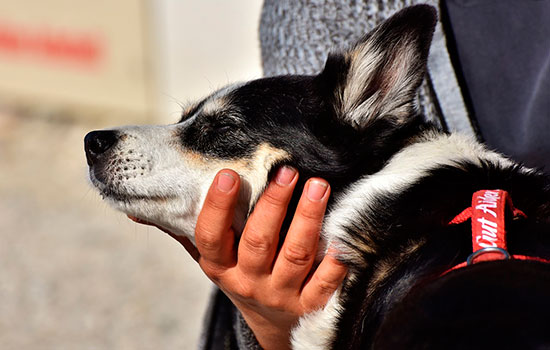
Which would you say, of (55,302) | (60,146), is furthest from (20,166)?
(55,302)

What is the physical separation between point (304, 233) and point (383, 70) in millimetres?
476

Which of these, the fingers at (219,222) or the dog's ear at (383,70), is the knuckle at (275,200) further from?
the dog's ear at (383,70)

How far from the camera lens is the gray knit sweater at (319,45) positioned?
6.18 feet

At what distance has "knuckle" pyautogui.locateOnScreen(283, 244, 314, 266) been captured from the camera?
5.31ft

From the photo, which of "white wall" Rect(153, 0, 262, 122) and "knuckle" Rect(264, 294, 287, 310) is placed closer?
"knuckle" Rect(264, 294, 287, 310)

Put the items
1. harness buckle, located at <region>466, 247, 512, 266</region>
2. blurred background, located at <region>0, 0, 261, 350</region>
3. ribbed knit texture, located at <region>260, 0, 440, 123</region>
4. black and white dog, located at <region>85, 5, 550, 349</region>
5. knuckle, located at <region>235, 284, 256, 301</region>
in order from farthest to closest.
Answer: blurred background, located at <region>0, 0, 261, 350</region> < ribbed knit texture, located at <region>260, 0, 440, 123</region> < knuckle, located at <region>235, 284, 256, 301</region> < black and white dog, located at <region>85, 5, 550, 349</region> < harness buckle, located at <region>466, 247, 512, 266</region>

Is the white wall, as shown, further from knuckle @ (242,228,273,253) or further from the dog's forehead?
knuckle @ (242,228,273,253)

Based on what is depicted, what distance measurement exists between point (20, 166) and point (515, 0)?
4714 millimetres

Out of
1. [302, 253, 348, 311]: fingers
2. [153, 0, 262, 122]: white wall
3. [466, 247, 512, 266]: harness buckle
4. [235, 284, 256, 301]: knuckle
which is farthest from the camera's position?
[153, 0, 262, 122]: white wall

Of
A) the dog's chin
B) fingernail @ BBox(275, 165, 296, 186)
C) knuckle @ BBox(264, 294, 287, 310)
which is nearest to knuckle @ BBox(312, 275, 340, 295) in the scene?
knuckle @ BBox(264, 294, 287, 310)

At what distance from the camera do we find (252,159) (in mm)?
1777

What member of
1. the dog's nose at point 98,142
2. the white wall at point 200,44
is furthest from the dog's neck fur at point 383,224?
the white wall at point 200,44

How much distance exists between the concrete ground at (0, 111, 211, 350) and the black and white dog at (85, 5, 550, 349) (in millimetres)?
1639

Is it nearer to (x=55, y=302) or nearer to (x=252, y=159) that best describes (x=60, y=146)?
(x=55, y=302)
